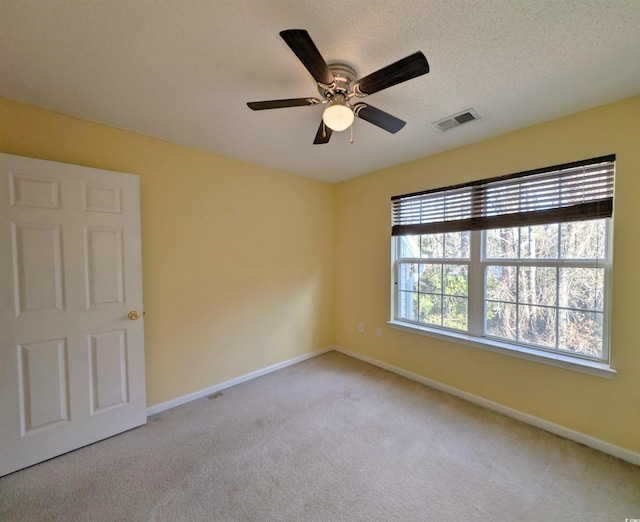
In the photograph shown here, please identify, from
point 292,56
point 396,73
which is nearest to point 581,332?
point 396,73

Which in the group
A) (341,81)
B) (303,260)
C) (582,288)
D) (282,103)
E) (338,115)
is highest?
(341,81)

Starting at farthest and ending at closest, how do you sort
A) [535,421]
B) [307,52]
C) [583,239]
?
[535,421]
[583,239]
[307,52]

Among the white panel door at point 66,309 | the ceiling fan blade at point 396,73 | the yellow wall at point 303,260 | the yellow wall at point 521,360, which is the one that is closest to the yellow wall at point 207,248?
the yellow wall at point 303,260

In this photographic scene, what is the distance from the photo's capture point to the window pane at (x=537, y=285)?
2186mm

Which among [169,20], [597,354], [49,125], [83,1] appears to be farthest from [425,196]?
[49,125]

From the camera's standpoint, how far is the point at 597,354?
1984 millimetres

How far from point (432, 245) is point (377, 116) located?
175 centimetres

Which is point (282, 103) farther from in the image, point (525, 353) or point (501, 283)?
point (525, 353)

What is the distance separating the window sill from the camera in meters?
1.91

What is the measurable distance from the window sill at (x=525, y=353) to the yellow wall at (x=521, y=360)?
0.05 m

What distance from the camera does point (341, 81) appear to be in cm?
152

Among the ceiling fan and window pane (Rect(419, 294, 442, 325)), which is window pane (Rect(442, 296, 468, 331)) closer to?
window pane (Rect(419, 294, 442, 325))

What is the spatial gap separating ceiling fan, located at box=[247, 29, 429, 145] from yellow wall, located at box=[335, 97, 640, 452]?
1324 mm

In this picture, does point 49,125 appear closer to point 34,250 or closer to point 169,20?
point 34,250
